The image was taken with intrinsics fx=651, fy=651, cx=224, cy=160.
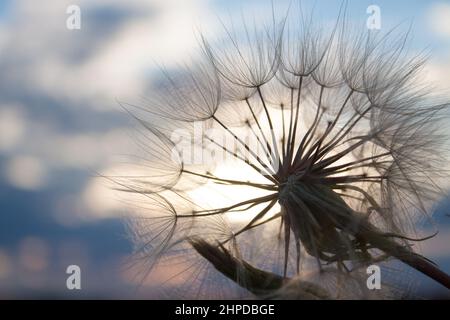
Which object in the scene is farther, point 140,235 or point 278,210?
point 140,235

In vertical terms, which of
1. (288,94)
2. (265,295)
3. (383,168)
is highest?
(288,94)

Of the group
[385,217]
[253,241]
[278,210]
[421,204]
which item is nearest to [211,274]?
[253,241]

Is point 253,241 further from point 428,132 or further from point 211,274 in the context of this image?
point 428,132

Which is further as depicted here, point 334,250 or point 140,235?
point 140,235

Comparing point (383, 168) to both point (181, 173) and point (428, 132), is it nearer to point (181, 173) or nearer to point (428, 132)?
point (428, 132)

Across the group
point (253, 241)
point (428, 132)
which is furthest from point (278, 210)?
point (428, 132)

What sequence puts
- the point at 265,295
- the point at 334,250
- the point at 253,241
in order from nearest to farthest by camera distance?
1. the point at 265,295
2. the point at 334,250
3. the point at 253,241

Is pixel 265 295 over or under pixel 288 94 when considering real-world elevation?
under

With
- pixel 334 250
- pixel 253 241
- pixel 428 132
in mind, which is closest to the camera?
pixel 334 250

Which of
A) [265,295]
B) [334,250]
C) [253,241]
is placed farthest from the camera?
[253,241]
